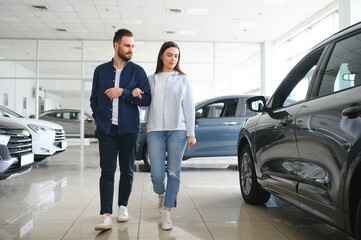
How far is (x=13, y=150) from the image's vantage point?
378 centimetres

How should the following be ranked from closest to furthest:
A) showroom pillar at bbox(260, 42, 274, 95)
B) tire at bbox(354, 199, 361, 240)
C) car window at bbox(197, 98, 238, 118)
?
tire at bbox(354, 199, 361, 240), car window at bbox(197, 98, 238, 118), showroom pillar at bbox(260, 42, 274, 95)

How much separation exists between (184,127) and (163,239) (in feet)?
2.76

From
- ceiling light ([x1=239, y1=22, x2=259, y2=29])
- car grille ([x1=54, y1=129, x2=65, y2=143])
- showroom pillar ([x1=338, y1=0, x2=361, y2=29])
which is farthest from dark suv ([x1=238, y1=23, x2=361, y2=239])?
ceiling light ([x1=239, y1=22, x2=259, y2=29])

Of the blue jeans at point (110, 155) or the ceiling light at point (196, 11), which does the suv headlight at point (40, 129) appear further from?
the ceiling light at point (196, 11)

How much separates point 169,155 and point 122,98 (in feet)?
1.87

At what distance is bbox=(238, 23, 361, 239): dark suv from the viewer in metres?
1.69

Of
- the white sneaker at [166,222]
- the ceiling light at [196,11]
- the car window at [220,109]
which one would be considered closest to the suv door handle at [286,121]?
the white sneaker at [166,222]

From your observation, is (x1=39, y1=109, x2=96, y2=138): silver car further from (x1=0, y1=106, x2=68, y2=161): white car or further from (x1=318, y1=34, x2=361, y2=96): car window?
(x1=318, y1=34, x2=361, y2=96): car window

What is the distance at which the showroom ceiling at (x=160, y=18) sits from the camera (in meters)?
8.93

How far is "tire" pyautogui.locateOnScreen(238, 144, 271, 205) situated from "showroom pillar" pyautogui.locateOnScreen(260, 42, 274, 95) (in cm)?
946

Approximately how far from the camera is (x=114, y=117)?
9.16ft

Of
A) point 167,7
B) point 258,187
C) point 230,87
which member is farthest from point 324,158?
point 230,87

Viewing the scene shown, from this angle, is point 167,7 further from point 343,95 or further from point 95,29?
point 343,95

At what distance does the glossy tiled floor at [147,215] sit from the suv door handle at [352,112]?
123 cm
